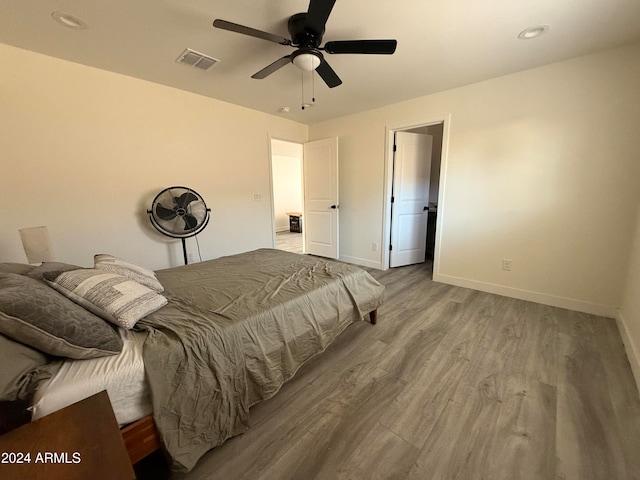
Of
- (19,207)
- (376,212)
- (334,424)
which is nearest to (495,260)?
(376,212)

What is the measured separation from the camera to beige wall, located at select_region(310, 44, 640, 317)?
2127 mm

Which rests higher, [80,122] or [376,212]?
[80,122]

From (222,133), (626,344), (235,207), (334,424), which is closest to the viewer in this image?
(334,424)

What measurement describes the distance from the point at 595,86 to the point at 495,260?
5.72 feet

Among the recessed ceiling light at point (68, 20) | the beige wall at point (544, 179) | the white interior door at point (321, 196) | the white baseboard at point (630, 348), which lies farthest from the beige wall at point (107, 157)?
the white baseboard at point (630, 348)

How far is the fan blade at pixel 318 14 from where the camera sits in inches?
52.3

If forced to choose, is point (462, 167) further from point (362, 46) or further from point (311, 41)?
point (311, 41)

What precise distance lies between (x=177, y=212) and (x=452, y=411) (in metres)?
2.77

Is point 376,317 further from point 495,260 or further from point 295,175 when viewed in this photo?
point 295,175

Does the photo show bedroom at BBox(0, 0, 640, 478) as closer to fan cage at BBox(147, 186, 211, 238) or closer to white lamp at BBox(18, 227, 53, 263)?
fan cage at BBox(147, 186, 211, 238)

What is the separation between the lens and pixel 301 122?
165 inches

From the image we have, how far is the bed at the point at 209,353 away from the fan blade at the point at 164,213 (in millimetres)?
818

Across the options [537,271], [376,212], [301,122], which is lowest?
[537,271]

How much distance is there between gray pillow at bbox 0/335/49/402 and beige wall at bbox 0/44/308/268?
2.05 metres
